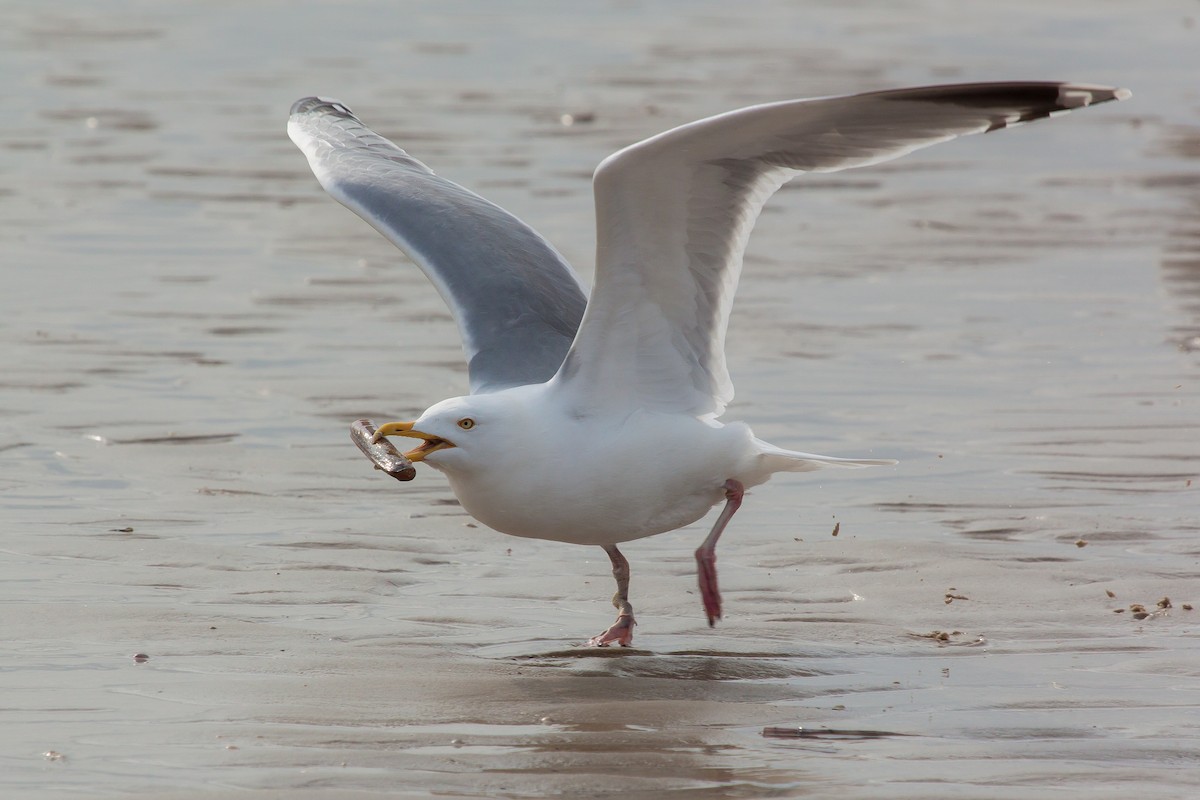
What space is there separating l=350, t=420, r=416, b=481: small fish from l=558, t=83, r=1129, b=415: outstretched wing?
2.04ft

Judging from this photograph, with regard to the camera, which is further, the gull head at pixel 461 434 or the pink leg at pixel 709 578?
the pink leg at pixel 709 578

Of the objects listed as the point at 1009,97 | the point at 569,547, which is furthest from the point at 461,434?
the point at 1009,97

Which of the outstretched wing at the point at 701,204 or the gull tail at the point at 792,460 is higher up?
the outstretched wing at the point at 701,204

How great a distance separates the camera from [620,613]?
246 inches

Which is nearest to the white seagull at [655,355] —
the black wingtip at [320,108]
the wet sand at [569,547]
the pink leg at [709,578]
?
the pink leg at [709,578]

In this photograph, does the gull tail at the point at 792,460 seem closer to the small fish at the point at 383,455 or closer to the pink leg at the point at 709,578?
the pink leg at the point at 709,578

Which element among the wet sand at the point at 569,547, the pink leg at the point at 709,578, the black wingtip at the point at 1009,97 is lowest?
the wet sand at the point at 569,547

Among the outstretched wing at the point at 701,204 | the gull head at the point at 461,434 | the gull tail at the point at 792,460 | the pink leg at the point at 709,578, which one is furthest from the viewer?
the gull tail at the point at 792,460

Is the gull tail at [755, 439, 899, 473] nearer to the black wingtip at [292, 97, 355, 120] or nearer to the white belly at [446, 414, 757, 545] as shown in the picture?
the white belly at [446, 414, 757, 545]

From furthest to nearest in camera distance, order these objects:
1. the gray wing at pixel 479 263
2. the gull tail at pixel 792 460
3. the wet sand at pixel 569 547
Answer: the gray wing at pixel 479 263 < the gull tail at pixel 792 460 < the wet sand at pixel 569 547

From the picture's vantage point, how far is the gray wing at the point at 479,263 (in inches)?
265

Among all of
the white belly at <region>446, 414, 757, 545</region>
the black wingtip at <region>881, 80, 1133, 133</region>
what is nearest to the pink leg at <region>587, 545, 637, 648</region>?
the white belly at <region>446, 414, 757, 545</region>

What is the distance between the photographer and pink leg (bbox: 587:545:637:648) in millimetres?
6043

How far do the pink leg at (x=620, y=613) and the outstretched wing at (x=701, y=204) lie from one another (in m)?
0.56
